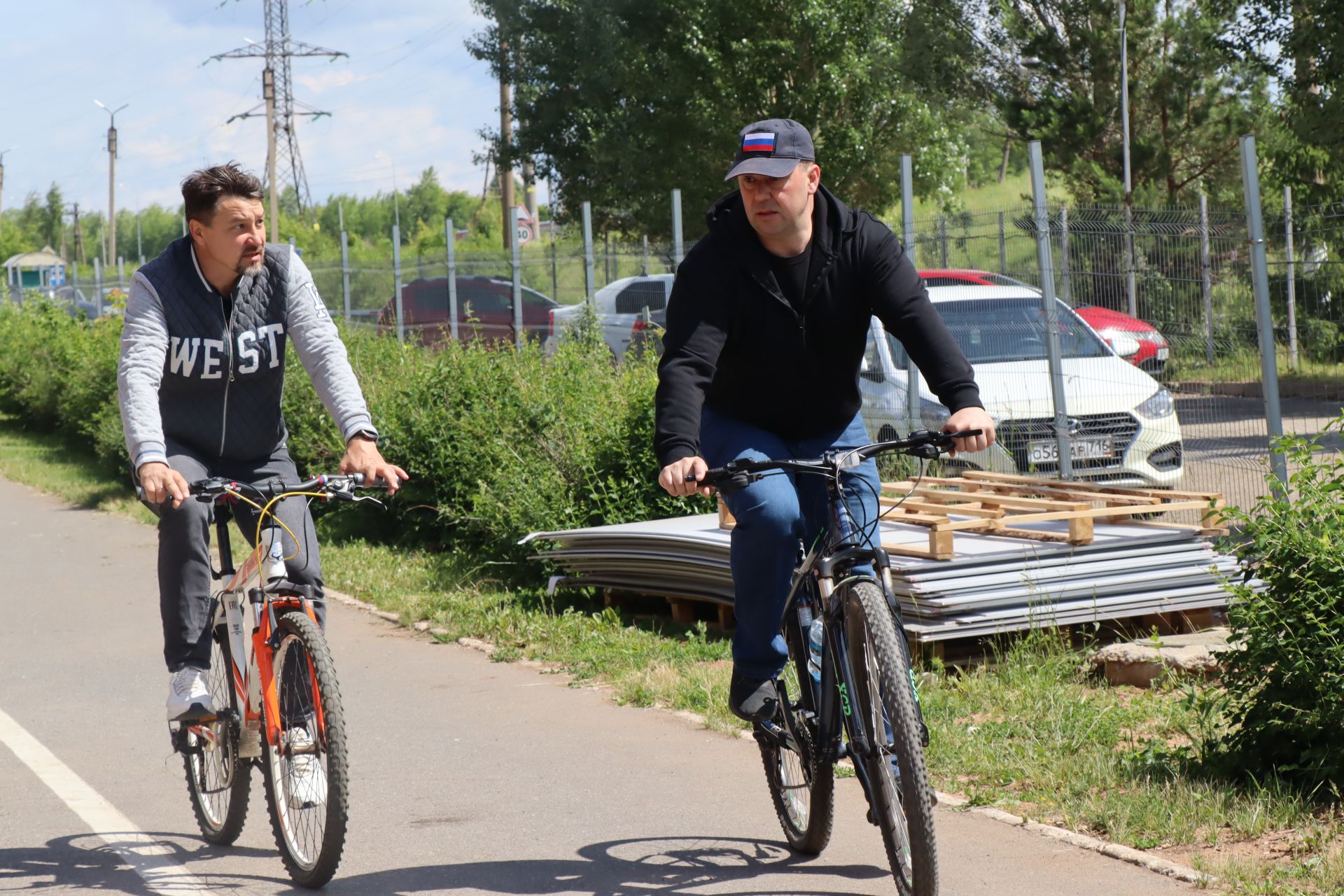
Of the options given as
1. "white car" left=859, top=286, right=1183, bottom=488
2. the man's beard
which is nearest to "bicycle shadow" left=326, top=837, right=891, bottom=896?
the man's beard

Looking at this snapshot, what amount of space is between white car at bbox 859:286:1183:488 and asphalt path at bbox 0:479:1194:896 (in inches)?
151

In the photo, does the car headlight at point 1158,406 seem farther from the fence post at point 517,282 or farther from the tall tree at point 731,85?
the tall tree at point 731,85

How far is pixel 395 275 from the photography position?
19859 mm

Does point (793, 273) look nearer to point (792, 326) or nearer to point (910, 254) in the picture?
point (792, 326)

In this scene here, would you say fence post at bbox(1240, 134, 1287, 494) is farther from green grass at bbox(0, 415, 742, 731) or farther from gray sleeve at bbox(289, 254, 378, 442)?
gray sleeve at bbox(289, 254, 378, 442)

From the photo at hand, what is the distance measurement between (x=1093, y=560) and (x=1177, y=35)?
27385 mm

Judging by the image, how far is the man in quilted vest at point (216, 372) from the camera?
15.0 ft

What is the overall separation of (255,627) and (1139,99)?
30.2m

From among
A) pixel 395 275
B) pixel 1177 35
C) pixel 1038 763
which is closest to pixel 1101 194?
pixel 1177 35

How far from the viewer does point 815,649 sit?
4195mm

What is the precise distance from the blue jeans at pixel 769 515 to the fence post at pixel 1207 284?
470 centimetres

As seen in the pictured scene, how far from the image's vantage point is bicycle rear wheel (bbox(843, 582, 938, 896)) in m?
3.65

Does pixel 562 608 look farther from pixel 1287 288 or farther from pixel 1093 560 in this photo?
pixel 1287 288

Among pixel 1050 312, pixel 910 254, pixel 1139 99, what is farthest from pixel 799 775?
pixel 1139 99
